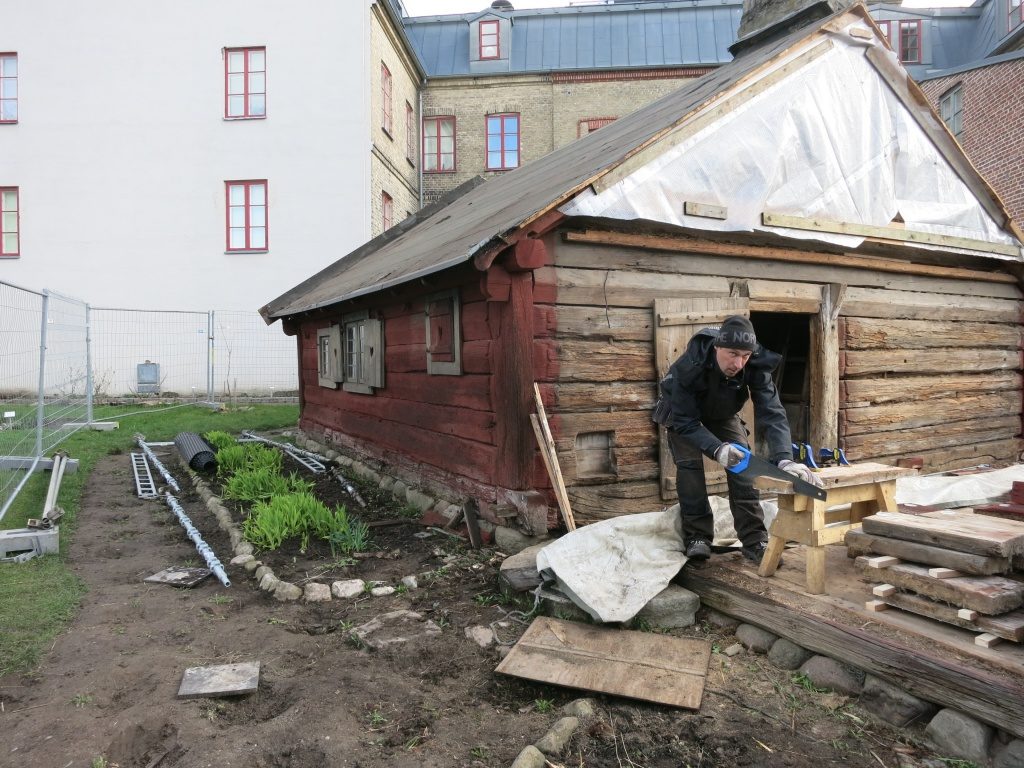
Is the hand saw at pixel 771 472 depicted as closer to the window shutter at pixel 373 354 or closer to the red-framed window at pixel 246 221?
the window shutter at pixel 373 354

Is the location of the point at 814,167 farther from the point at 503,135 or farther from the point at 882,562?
the point at 503,135

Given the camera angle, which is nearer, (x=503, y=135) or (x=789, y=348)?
(x=789, y=348)

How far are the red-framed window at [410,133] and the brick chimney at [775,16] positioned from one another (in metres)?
15.6

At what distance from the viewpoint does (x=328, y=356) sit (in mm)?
11680

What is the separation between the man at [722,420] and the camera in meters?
4.38

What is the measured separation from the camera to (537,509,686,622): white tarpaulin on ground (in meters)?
4.51

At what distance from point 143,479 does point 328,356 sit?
131 inches

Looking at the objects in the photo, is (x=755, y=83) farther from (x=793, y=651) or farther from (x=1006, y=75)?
(x=1006, y=75)

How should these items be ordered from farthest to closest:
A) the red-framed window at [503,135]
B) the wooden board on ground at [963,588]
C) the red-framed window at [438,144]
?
the red-framed window at [438,144]
the red-framed window at [503,135]
the wooden board on ground at [963,588]

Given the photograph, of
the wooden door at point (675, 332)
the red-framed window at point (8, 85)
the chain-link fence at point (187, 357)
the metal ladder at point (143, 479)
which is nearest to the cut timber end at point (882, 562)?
the wooden door at point (675, 332)

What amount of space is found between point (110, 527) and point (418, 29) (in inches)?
944

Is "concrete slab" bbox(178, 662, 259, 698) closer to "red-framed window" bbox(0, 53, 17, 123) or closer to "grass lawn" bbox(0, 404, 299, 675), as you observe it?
"grass lawn" bbox(0, 404, 299, 675)

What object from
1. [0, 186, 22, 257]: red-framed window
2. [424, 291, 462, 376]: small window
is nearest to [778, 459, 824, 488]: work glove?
[424, 291, 462, 376]: small window

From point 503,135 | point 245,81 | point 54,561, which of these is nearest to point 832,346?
point 54,561
